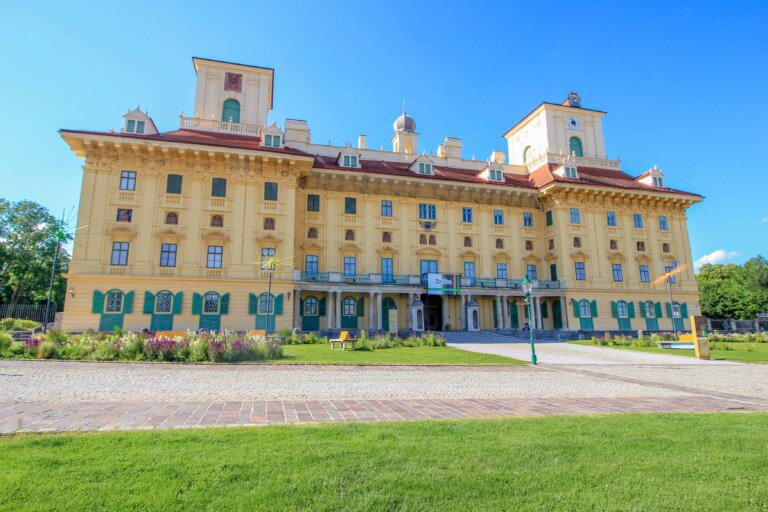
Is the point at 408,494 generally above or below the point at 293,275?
below

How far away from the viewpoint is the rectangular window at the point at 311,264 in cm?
3388

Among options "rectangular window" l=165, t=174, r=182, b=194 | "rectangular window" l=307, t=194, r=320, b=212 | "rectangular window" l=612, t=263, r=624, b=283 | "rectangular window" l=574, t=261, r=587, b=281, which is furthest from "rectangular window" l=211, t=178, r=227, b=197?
"rectangular window" l=612, t=263, r=624, b=283

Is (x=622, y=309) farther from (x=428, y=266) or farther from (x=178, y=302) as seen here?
(x=178, y=302)

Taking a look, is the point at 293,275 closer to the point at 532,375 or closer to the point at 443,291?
the point at 443,291

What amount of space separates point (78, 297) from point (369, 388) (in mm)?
26258

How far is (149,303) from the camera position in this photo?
27953 millimetres

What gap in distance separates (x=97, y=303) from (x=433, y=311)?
83.1 feet

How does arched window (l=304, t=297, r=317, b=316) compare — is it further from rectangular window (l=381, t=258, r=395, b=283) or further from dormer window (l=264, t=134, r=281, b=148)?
dormer window (l=264, t=134, r=281, b=148)

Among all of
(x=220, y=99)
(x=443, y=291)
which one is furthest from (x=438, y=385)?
(x=220, y=99)

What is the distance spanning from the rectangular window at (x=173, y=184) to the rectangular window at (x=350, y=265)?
13564 mm

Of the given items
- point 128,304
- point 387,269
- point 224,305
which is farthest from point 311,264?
point 128,304

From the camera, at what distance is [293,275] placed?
101ft

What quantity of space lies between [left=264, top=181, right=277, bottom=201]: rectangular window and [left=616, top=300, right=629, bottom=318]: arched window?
3106 cm

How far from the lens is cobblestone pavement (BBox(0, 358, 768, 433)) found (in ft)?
19.9
